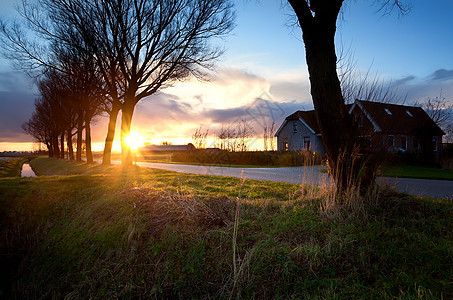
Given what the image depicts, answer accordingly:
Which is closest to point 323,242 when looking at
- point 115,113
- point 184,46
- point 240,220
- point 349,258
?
point 349,258

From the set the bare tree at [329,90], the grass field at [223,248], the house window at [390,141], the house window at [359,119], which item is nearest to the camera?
the grass field at [223,248]

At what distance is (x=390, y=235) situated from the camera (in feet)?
11.3

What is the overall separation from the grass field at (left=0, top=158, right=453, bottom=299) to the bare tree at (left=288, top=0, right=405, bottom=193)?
736 mm

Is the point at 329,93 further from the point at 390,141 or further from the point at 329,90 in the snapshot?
the point at 390,141

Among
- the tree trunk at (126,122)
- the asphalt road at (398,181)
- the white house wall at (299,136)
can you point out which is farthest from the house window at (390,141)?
the white house wall at (299,136)

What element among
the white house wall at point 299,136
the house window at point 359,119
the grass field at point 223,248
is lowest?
the grass field at point 223,248

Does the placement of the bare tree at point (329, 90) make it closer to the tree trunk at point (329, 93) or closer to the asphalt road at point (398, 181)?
the tree trunk at point (329, 93)

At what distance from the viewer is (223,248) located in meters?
3.55

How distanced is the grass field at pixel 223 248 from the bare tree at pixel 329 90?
74 centimetres

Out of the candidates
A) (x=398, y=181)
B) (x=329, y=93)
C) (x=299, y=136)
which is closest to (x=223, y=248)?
(x=329, y=93)

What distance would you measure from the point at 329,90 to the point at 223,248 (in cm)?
331

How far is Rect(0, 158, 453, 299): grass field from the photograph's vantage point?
293 cm

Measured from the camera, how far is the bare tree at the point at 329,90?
464cm

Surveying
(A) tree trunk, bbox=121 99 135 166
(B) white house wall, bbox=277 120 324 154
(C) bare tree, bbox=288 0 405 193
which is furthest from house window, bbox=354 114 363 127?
(B) white house wall, bbox=277 120 324 154
